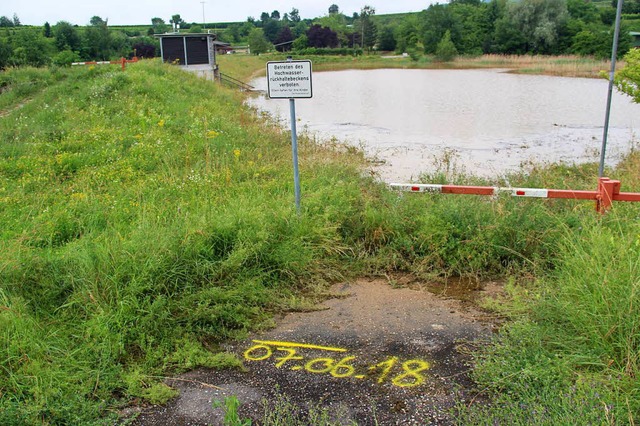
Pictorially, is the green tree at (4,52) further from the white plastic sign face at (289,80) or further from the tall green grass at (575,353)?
the tall green grass at (575,353)

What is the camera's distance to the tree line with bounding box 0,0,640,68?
52.9m

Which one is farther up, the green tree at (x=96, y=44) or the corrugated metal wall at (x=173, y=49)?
the green tree at (x=96, y=44)

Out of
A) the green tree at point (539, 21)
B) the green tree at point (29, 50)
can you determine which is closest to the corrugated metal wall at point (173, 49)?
the green tree at point (29, 50)

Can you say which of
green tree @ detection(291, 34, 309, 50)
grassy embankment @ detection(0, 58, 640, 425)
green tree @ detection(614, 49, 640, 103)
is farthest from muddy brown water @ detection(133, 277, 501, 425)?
green tree @ detection(291, 34, 309, 50)

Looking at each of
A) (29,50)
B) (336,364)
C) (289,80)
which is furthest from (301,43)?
(336,364)

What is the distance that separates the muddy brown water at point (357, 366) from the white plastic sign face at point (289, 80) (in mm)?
2307

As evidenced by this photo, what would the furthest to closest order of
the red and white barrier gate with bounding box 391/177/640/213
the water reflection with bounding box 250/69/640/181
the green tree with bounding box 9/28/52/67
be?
the green tree with bounding box 9/28/52/67 → the water reflection with bounding box 250/69/640/181 → the red and white barrier gate with bounding box 391/177/640/213

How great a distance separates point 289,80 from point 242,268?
2175 mm

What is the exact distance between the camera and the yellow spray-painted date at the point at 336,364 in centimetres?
374

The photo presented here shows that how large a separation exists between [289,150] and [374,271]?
5785 millimetres

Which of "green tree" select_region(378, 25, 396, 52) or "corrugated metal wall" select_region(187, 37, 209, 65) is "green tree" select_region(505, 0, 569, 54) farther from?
"corrugated metal wall" select_region(187, 37, 209, 65)

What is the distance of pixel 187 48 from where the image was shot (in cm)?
3428

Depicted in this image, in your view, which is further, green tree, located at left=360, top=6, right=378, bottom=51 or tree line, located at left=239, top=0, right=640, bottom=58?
green tree, located at left=360, top=6, right=378, bottom=51

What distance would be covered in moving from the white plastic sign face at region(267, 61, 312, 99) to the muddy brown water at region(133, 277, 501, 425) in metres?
2.31
